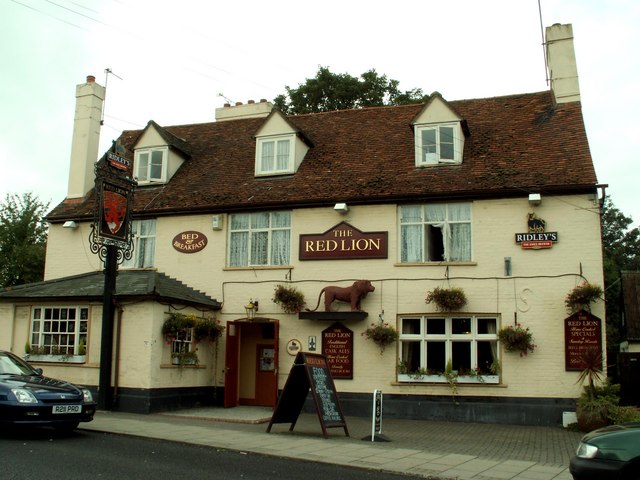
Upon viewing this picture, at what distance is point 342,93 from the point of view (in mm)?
34500

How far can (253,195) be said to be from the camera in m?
20.3

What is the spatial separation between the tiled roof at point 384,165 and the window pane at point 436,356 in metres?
3.99

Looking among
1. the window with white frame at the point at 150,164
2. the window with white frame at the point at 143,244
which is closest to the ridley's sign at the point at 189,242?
the window with white frame at the point at 143,244

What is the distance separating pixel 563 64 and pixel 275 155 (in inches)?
364

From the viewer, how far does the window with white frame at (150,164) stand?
22.3 m

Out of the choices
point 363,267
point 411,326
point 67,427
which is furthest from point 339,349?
point 67,427

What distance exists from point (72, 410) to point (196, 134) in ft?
48.8

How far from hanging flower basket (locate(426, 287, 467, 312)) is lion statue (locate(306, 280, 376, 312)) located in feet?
5.76

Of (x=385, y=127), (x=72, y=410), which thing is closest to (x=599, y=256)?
(x=385, y=127)

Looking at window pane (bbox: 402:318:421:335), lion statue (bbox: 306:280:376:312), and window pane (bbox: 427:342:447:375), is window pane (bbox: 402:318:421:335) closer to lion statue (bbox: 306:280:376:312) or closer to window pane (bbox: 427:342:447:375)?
window pane (bbox: 427:342:447:375)

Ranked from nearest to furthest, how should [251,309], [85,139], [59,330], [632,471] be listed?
[632,471]
[59,330]
[251,309]
[85,139]

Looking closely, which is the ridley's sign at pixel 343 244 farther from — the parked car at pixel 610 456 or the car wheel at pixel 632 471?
the car wheel at pixel 632 471

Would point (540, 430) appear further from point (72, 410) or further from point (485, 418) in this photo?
point (72, 410)

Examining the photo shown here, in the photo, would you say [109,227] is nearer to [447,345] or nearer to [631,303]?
[447,345]
